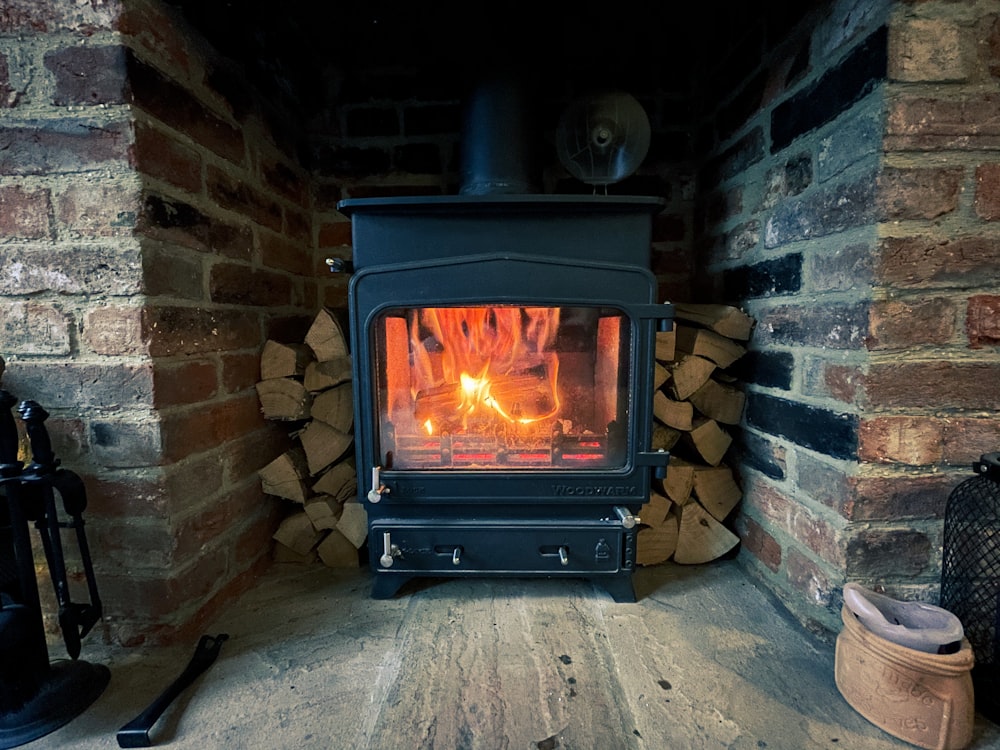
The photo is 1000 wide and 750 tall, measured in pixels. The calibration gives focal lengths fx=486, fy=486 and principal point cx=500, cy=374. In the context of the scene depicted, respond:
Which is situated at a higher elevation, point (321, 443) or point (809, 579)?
point (321, 443)

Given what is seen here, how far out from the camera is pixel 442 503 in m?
1.03

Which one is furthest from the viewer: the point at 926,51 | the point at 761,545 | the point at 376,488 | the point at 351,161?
the point at 351,161

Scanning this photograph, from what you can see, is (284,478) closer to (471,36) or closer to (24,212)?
(24,212)

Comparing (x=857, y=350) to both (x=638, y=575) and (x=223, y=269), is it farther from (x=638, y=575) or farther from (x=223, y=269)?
(x=223, y=269)

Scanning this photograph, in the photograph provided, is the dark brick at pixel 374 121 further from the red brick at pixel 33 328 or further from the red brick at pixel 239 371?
the red brick at pixel 33 328

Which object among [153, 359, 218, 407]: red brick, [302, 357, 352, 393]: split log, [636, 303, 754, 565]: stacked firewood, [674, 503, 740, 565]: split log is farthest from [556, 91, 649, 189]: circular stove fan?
[153, 359, 218, 407]: red brick

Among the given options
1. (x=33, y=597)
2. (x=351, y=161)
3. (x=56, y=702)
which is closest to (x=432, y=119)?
(x=351, y=161)

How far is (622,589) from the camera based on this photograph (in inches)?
41.6

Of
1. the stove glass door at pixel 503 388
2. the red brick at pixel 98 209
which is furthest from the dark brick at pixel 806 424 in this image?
the red brick at pixel 98 209

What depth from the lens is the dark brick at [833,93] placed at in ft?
2.54

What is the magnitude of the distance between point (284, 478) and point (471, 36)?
110 cm

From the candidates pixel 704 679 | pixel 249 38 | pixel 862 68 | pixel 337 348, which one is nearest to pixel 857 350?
pixel 862 68

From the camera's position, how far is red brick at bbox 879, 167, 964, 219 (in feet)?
2.52

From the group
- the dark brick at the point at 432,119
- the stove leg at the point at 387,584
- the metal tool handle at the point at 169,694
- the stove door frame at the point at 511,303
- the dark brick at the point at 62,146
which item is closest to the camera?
the metal tool handle at the point at 169,694
